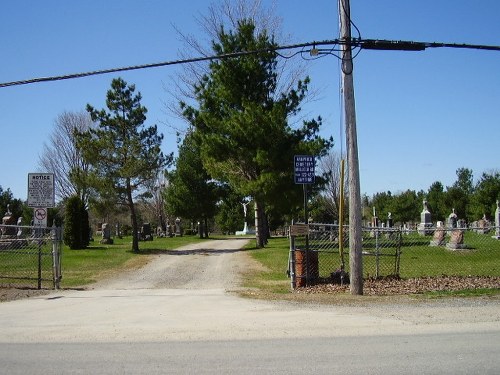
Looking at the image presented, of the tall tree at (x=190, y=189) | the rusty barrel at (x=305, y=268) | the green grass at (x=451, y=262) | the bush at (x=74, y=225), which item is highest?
the tall tree at (x=190, y=189)

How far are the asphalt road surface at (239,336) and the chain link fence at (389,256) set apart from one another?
2.24m

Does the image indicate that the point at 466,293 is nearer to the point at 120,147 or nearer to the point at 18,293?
the point at 18,293

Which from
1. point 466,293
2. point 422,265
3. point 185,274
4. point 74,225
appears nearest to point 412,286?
point 466,293

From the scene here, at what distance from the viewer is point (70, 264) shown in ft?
74.1

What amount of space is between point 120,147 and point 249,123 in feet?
26.4

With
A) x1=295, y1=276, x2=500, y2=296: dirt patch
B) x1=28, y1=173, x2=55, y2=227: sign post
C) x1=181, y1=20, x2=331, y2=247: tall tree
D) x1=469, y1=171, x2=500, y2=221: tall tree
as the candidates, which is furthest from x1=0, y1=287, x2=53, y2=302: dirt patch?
x1=469, y1=171, x2=500, y2=221: tall tree

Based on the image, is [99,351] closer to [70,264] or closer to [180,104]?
[70,264]

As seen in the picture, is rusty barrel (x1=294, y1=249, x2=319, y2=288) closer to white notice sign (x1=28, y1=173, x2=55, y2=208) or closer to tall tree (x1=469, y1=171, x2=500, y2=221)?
white notice sign (x1=28, y1=173, x2=55, y2=208)

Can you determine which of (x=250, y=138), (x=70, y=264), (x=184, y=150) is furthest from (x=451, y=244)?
(x=184, y=150)

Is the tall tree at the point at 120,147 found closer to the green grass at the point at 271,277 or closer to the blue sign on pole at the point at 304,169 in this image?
the green grass at the point at 271,277

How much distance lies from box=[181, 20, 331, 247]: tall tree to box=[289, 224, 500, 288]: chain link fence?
7.59 metres

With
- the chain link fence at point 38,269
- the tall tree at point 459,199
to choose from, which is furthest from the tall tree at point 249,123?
the tall tree at point 459,199

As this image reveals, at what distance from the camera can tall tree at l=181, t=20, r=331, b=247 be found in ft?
97.0

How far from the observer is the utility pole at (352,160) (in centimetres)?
1219
